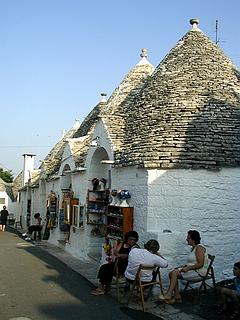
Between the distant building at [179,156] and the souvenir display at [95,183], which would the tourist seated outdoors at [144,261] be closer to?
the distant building at [179,156]

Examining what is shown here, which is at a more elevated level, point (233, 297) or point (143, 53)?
point (143, 53)

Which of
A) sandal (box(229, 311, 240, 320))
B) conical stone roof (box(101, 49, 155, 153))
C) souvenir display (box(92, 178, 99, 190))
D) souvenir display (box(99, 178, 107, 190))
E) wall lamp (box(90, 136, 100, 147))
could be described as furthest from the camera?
souvenir display (box(92, 178, 99, 190))

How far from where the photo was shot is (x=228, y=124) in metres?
9.62

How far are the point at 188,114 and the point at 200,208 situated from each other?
2.37 metres

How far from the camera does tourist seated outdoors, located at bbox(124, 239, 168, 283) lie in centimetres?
717

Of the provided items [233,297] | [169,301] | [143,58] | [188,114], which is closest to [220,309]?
[233,297]

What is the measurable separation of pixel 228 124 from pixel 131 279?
4423 mm

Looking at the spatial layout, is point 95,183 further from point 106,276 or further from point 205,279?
point 205,279

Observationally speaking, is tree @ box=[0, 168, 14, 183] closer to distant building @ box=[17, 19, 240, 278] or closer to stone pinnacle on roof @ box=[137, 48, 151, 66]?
stone pinnacle on roof @ box=[137, 48, 151, 66]

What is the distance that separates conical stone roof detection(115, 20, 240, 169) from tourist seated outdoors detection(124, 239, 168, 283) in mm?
2023

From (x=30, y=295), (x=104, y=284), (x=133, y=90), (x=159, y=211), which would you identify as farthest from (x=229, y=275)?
(x=133, y=90)

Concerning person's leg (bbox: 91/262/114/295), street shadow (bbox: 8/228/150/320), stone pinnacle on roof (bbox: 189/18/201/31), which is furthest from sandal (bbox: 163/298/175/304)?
stone pinnacle on roof (bbox: 189/18/201/31)

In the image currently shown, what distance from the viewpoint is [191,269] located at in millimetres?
7242

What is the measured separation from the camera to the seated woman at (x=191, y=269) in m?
7.25
